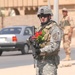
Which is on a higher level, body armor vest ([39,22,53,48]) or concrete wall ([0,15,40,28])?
body armor vest ([39,22,53,48])

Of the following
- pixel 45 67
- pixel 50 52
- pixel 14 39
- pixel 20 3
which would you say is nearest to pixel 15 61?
pixel 14 39

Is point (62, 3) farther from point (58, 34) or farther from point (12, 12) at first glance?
point (58, 34)

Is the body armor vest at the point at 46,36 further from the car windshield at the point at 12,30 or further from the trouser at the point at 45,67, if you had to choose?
the car windshield at the point at 12,30

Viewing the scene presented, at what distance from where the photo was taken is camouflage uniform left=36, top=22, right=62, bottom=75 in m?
6.80

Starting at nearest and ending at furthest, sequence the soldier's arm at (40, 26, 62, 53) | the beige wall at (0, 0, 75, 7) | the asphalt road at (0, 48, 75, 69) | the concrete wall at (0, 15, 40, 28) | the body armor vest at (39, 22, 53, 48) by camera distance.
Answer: the soldier's arm at (40, 26, 62, 53)
the body armor vest at (39, 22, 53, 48)
the asphalt road at (0, 48, 75, 69)
the concrete wall at (0, 15, 40, 28)
the beige wall at (0, 0, 75, 7)

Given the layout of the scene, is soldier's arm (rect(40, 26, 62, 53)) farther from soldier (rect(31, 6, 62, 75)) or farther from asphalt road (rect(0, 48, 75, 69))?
asphalt road (rect(0, 48, 75, 69))

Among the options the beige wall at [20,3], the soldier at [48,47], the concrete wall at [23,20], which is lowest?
the concrete wall at [23,20]

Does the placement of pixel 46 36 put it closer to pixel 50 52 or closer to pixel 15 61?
pixel 50 52

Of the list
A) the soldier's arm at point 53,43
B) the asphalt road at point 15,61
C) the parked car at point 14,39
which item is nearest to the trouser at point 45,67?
the soldier's arm at point 53,43

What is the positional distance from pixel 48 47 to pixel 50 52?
0.32ft

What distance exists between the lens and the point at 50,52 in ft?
22.5

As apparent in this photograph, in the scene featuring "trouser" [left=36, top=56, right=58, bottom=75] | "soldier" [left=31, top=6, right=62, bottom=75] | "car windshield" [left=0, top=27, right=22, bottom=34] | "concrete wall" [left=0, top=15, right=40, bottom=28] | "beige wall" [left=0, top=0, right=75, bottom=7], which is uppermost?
"soldier" [left=31, top=6, right=62, bottom=75]

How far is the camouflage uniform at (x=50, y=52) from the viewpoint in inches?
268

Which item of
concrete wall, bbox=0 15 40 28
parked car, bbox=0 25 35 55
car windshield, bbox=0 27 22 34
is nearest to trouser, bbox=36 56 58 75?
parked car, bbox=0 25 35 55
